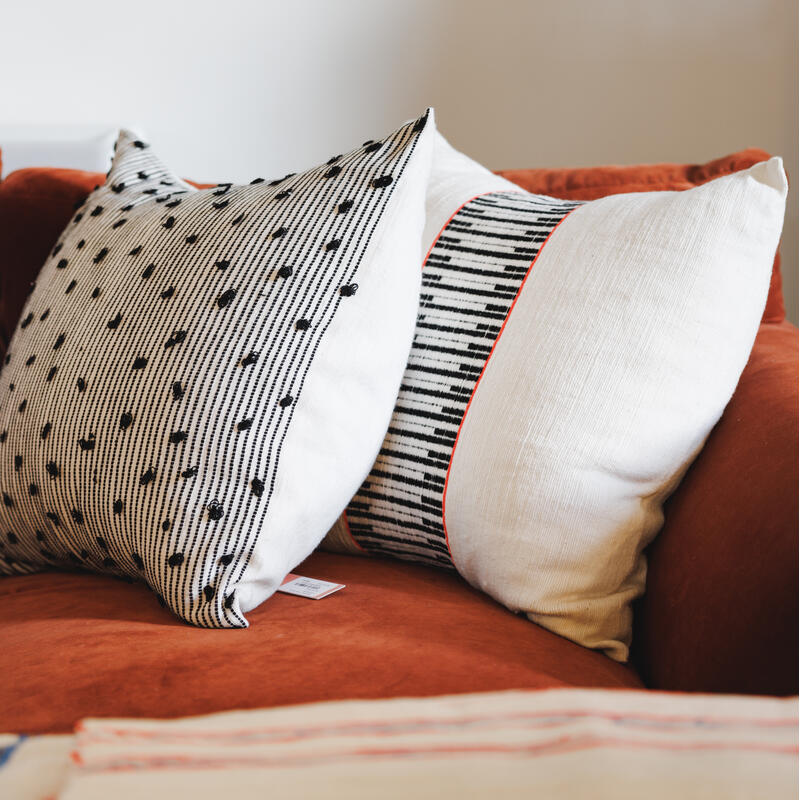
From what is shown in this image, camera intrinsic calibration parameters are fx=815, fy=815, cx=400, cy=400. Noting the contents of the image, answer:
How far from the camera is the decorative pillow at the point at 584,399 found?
2.20 feet

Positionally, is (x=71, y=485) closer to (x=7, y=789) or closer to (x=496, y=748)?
(x=7, y=789)

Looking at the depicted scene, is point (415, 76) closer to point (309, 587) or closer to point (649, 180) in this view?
point (649, 180)

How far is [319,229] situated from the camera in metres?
0.71

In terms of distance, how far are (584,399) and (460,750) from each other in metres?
0.41

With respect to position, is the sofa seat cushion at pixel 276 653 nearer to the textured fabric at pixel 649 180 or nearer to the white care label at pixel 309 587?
the white care label at pixel 309 587

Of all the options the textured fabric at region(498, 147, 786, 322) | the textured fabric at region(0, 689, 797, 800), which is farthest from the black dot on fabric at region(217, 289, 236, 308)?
the textured fabric at region(498, 147, 786, 322)

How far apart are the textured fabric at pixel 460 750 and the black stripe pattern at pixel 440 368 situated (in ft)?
1.28

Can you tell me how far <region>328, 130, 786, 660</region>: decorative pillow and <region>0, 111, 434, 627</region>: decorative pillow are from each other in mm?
62

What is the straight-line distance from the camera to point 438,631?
64cm

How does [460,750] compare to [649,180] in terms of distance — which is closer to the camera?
[460,750]

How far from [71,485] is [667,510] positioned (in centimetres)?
54

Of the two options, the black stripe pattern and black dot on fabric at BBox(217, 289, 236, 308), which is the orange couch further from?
black dot on fabric at BBox(217, 289, 236, 308)

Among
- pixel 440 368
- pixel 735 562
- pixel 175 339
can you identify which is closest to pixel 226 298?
pixel 175 339

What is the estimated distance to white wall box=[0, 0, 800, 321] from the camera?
144 centimetres
